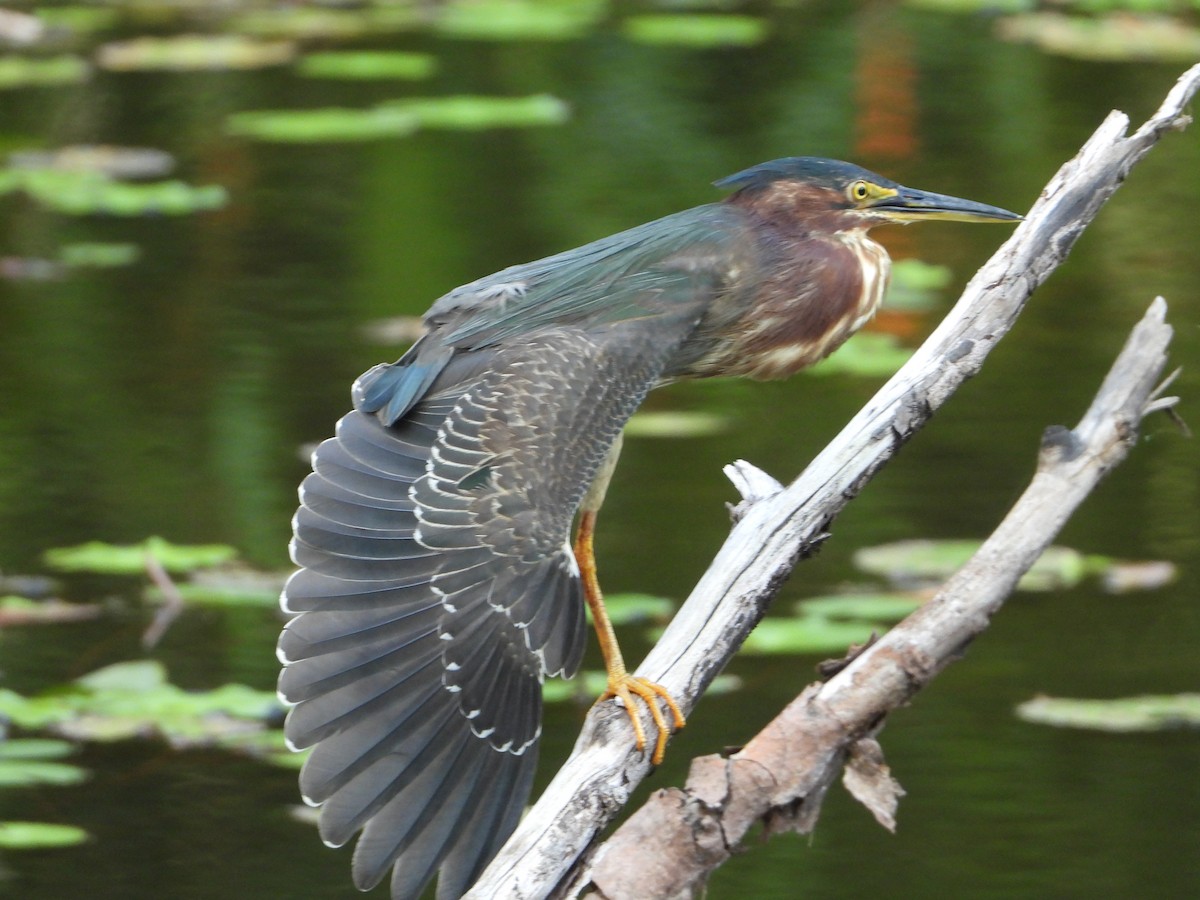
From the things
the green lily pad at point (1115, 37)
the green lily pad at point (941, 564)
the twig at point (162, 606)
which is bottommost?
the green lily pad at point (1115, 37)

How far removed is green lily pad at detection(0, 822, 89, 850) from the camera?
4.47 m

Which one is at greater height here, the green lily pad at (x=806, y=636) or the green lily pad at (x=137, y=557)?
the green lily pad at (x=137, y=557)

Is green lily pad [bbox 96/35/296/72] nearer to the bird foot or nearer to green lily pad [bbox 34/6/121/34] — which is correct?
green lily pad [bbox 34/6/121/34]

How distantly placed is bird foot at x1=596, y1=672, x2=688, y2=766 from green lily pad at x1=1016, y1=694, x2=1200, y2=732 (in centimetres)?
165

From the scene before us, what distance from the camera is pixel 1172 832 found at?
15.1 feet

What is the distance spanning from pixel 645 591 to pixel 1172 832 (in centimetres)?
156

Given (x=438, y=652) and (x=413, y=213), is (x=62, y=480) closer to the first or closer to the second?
(x=413, y=213)

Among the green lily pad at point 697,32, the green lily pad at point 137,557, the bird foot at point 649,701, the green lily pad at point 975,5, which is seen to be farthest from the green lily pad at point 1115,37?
the bird foot at point 649,701

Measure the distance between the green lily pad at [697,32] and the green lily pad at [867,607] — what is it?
5951mm

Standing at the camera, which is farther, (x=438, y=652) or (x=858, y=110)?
(x=858, y=110)

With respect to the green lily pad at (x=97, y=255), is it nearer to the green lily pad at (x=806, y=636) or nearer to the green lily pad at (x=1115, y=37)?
the green lily pad at (x=806, y=636)

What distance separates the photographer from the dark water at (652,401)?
4684 millimetres

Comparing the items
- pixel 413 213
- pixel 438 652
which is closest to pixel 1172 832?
pixel 438 652

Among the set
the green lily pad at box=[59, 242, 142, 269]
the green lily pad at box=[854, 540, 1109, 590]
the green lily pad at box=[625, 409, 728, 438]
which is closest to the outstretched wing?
the green lily pad at box=[854, 540, 1109, 590]
